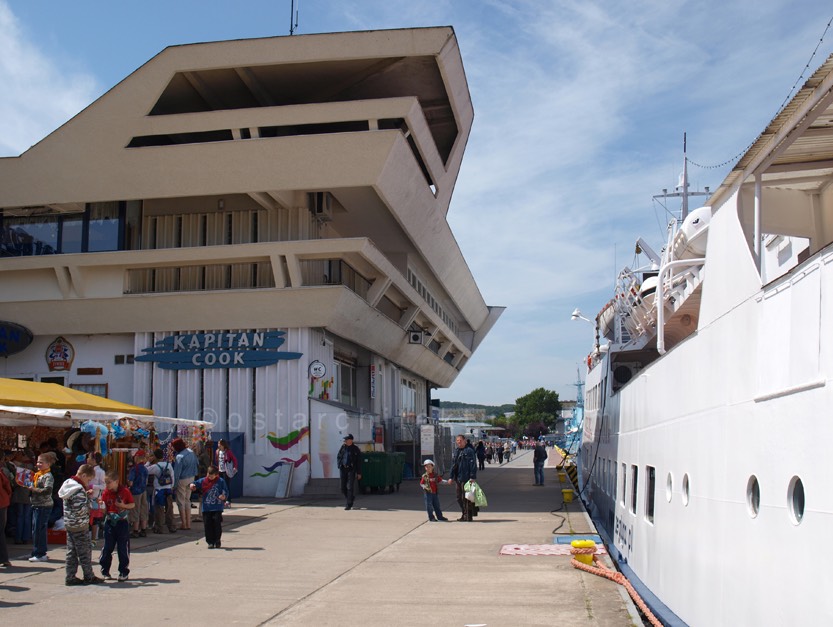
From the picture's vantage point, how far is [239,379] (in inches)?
1137

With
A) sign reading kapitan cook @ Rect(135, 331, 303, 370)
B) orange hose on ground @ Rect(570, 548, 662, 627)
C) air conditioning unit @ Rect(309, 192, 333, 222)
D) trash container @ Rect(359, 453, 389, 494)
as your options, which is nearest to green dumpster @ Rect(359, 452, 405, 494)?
trash container @ Rect(359, 453, 389, 494)

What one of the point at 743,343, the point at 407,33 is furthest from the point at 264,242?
the point at 743,343

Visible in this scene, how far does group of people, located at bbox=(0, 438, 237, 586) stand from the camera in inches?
438

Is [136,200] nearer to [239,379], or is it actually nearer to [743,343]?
[239,379]

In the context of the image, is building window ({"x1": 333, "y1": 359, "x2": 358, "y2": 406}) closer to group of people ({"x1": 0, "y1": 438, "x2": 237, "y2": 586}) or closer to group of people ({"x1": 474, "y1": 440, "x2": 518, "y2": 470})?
group of people ({"x1": 474, "y1": 440, "x2": 518, "y2": 470})

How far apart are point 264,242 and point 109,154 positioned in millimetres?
A: 5551

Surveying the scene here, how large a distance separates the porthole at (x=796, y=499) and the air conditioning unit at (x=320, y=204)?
23.9 meters

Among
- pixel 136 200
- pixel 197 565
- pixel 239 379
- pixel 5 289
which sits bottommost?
pixel 197 565

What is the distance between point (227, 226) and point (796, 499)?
25451 millimetres

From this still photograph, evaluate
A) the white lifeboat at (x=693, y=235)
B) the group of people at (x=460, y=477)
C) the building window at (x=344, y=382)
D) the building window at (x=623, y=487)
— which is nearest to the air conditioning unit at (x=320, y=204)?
the building window at (x=344, y=382)

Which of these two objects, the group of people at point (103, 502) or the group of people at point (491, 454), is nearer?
the group of people at point (103, 502)

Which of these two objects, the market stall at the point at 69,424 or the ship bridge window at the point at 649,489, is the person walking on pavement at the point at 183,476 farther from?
the ship bridge window at the point at 649,489

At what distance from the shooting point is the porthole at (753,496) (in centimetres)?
800

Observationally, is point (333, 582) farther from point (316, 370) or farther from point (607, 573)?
point (316, 370)
